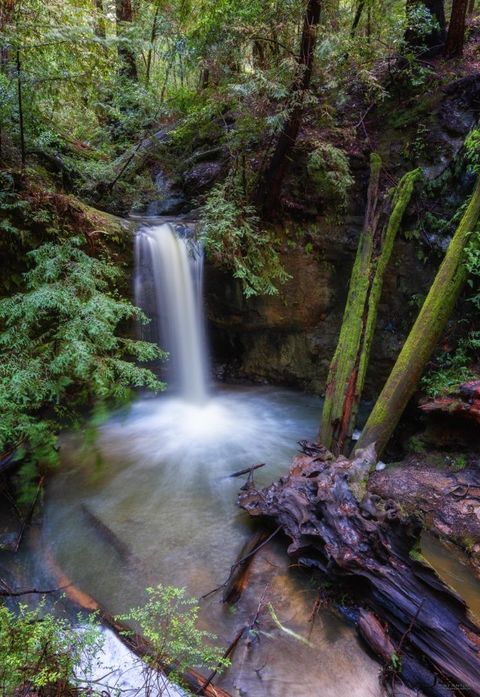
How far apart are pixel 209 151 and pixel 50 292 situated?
5920 millimetres

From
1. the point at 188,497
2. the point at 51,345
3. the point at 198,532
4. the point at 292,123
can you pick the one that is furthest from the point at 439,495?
the point at 292,123

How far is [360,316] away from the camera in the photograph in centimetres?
532

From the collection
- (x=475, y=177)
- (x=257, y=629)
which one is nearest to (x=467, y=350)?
(x=475, y=177)

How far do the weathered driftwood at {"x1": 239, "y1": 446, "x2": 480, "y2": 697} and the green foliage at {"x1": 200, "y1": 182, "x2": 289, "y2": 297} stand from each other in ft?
10.3

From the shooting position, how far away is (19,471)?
3.90 m

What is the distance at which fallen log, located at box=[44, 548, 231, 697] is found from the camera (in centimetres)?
204

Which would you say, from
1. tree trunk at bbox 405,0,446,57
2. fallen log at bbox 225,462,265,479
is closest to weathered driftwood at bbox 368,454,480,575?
fallen log at bbox 225,462,265,479

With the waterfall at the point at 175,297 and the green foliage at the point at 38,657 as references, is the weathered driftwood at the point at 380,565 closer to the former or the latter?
the green foliage at the point at 38,657

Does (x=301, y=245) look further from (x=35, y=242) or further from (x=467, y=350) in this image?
(x=35, y=242)

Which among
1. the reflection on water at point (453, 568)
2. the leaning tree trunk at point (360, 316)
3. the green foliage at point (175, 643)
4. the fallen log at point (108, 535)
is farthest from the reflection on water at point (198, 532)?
the reflection on water at point (453, 568)

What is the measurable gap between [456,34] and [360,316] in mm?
5381

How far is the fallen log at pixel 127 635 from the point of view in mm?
2037

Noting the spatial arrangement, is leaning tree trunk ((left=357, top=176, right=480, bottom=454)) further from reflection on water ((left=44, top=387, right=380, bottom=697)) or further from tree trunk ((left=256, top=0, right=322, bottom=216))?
tree trunk ((left=256, top=0, right=322, bottom=216))

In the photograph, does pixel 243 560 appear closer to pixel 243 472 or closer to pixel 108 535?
pixel 108 535
